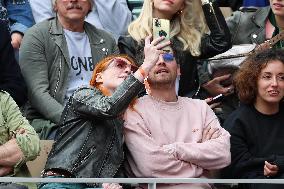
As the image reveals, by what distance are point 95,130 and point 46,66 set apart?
1.31 meters

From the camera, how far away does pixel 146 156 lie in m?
6.49

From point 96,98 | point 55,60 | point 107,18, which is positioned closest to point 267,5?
point 107,18

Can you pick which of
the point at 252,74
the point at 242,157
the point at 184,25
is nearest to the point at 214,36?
the point at 184,25

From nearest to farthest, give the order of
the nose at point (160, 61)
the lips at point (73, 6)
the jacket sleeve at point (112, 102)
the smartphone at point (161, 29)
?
the jacket sleeve at point (112, 102) → the smartphone at point (161, 29) → the nose at point (160, 61) → the lips at point (73, 6)

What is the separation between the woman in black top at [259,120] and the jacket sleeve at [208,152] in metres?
0.27

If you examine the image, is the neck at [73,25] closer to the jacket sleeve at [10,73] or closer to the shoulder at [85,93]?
the jacket sleeve at [10,73]

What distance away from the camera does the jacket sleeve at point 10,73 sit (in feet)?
23.4

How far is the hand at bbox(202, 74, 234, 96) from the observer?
309 inches

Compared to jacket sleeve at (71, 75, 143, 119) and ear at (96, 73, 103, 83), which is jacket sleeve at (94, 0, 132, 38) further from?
jacket sleeve at (71, 75, 143, 119)

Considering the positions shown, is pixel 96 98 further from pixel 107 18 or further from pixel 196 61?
pixel 107 18

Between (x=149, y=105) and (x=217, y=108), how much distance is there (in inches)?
41.8

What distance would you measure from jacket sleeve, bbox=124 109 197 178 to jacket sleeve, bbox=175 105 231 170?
64 millimetres

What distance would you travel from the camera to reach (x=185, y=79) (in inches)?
305

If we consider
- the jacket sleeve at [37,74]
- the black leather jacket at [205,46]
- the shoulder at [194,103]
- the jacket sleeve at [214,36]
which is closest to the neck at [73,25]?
the jacket sleeve at [37,74]
